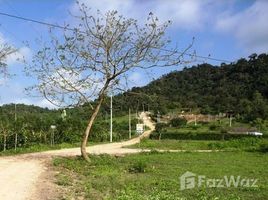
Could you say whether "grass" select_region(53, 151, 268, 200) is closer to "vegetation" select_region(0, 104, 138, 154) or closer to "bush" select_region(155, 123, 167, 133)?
"vegetation" select_region(0, 104, 138, 154)

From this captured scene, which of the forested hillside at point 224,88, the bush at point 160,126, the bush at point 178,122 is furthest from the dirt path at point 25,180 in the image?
the bush at point 178,122

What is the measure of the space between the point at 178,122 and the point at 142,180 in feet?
225

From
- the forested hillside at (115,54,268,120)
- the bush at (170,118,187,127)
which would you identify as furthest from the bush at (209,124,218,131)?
the bush at (170,118,187,127)

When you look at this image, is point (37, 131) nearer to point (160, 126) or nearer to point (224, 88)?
point (224, 88)

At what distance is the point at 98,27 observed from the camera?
66.5ft

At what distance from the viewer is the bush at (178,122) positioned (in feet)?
270

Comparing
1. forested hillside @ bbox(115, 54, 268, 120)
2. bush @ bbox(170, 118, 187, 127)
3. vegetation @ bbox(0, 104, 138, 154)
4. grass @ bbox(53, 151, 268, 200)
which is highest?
forested hillside @ bbox(115, 54, 268, 120)

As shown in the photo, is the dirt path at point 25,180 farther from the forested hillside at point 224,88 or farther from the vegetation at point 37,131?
the forested hillside at point 224,88

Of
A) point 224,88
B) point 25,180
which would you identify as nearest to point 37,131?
point 25,180

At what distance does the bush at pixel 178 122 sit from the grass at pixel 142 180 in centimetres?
6091

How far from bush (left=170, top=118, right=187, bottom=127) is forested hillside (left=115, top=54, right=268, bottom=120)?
4947 mm

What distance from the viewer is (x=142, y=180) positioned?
1496 cm

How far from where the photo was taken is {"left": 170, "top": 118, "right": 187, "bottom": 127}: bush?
82.4 m

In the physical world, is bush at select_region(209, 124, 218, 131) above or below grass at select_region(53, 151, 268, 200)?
above
